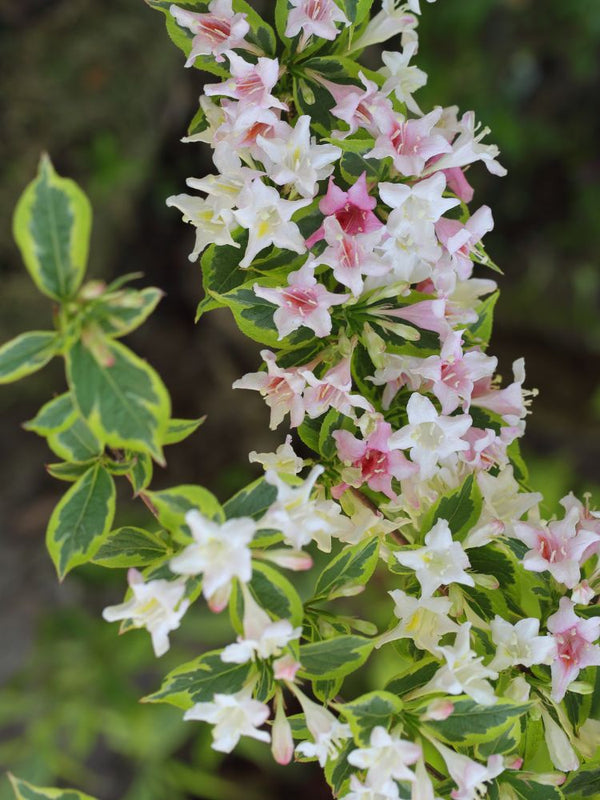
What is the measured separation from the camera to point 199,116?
0.67m

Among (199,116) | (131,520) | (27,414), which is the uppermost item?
(199,116)

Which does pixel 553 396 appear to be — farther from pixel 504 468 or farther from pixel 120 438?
pixel 120 438

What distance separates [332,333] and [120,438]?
0.84 feet

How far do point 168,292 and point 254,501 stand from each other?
171cm

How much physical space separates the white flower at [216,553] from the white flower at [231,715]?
8cm

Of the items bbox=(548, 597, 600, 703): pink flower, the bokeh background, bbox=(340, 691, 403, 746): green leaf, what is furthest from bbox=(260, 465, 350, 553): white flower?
the bokeh background

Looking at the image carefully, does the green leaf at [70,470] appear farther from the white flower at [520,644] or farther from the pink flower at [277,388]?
the white flower at [520,644]

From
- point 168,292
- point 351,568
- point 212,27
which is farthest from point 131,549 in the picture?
point 168,292

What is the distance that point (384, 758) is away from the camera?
1.69ft

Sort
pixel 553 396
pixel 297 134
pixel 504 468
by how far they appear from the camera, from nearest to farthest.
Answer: pixel 297 134
pixel 504 468
pixel 553 396

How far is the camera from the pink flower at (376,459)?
0.61 m

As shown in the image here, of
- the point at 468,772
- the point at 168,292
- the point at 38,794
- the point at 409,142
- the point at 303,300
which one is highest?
the point at 409,142

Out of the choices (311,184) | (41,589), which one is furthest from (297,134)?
(41,589)

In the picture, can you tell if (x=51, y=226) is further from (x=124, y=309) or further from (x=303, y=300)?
(x=303, y=300)
